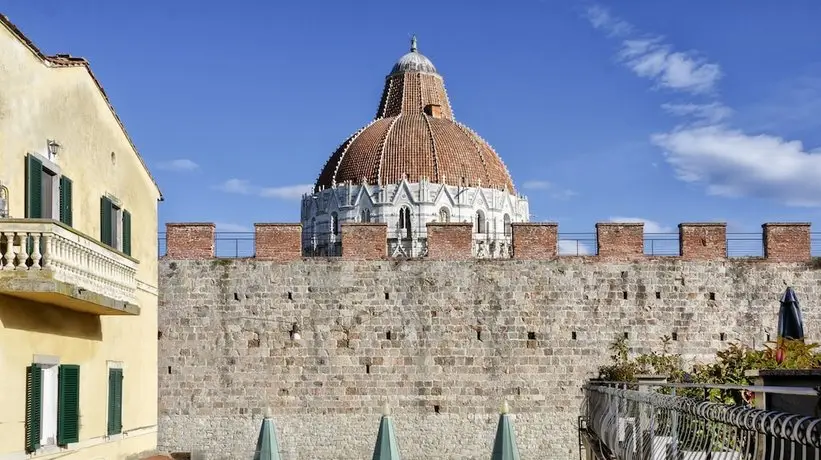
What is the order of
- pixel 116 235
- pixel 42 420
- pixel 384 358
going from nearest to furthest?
pixel 42 420, pixel 116 235, pixel 384 358

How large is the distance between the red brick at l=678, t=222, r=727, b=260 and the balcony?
1358cm

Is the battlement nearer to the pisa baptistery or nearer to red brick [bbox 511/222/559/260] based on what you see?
red brick [bbox 511/222/559/260]

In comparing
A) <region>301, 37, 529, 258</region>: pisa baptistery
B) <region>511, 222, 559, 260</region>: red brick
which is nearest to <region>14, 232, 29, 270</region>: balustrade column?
<region>511, 222, 559, 260</region>: red brick

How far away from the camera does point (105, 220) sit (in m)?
13.0

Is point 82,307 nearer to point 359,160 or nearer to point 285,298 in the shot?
point 285,298

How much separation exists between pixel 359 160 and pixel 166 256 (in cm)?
2922

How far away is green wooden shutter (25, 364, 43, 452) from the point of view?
9984 millimetres

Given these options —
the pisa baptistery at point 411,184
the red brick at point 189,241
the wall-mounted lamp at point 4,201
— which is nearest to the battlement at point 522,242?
the red brick at point 189,241

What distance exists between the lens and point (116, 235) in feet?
45.1

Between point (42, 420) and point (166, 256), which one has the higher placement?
point (166, 256)

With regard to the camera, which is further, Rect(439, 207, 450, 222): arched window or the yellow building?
Rect(439, 207, 450, 222): arched window

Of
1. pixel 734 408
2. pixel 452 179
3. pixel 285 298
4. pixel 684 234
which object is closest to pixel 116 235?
pixel 285 298

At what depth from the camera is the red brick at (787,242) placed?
70.1ft

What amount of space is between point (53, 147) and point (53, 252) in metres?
2.07
